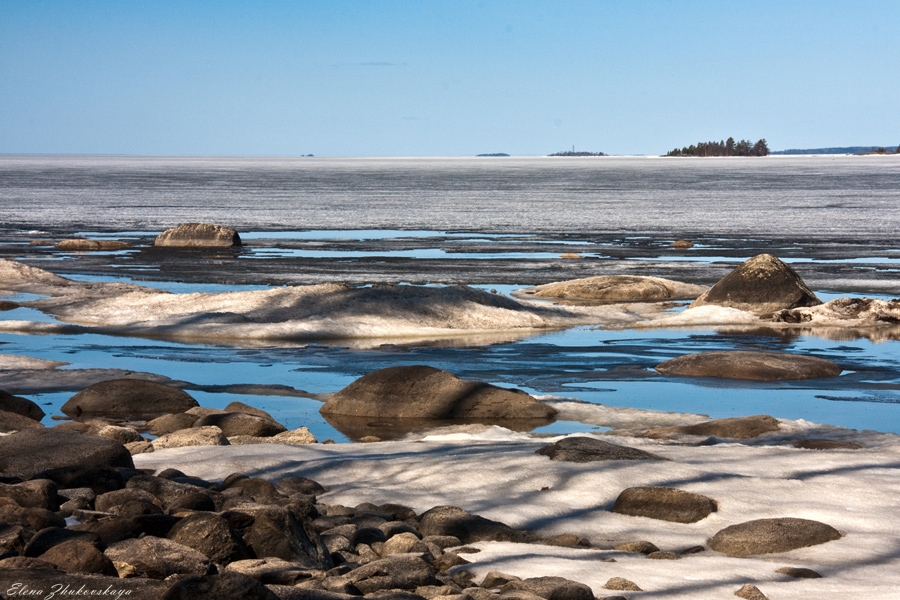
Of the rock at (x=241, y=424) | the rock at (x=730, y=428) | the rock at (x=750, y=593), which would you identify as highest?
the rock at (x=750, y=593)

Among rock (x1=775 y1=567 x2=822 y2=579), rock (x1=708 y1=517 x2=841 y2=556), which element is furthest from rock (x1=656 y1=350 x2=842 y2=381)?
rock (x1=775 y1=567 x2=822 y2=579)

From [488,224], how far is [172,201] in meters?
25.7

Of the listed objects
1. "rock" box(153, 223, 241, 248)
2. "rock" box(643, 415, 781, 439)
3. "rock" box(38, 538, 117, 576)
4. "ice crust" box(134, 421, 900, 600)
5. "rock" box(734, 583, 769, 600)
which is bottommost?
"rock" box(153, 223, 241, 248)

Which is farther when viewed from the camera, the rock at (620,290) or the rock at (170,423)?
the rock at (620,290)

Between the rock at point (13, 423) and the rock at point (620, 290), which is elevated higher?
the rock at point (13, 423)

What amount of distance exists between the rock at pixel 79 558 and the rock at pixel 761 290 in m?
14.5

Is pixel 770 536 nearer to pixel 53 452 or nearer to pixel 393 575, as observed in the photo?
pixel 393 575

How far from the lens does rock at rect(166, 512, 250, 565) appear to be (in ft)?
14.5

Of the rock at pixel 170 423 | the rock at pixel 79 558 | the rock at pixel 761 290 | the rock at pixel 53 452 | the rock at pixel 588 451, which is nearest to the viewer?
the rock at pixel 79 558

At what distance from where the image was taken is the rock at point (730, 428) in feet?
27.3

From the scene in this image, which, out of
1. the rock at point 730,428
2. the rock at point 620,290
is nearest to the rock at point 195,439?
the rock at point 730,428

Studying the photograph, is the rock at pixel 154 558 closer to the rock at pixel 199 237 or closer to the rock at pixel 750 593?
the rock at pixel 750 593

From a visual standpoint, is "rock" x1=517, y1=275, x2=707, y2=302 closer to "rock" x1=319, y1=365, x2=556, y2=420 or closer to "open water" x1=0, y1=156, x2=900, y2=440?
"open water" x1=0, y1=156, x2=900, y2=440

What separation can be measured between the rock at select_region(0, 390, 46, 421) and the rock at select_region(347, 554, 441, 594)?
5.75m
